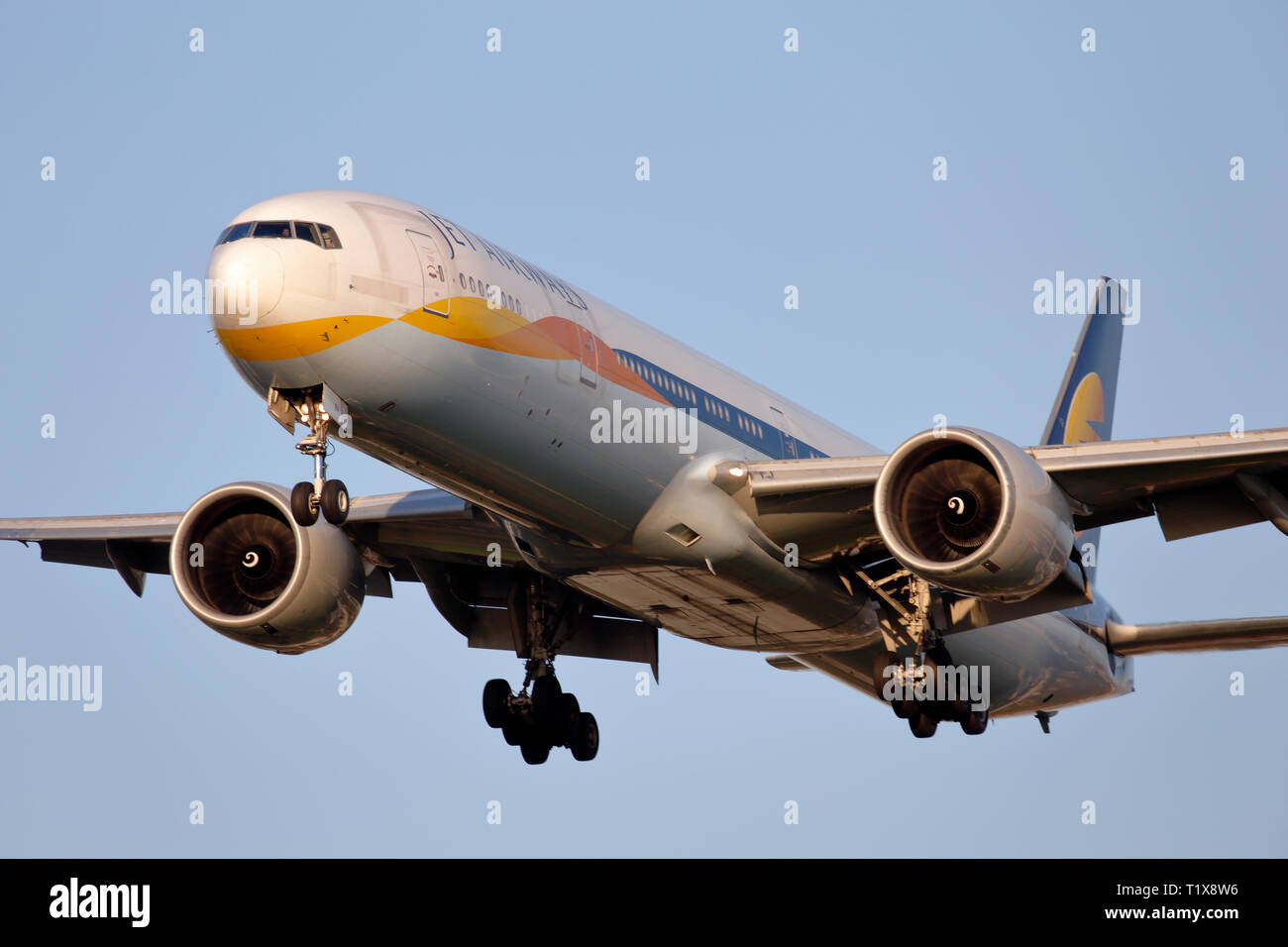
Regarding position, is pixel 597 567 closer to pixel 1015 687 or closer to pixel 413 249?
pixel 413 249

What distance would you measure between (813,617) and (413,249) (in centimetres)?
923

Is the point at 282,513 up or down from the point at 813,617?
up

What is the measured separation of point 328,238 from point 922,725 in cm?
1246

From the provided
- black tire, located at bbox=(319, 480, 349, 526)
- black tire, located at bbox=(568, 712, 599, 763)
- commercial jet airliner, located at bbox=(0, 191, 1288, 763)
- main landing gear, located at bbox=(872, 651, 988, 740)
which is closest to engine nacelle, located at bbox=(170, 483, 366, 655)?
commercial jet airliner, located at bbox=(0, 191, 1288, 763)

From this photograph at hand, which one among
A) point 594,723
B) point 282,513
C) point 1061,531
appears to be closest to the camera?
point 1061,531

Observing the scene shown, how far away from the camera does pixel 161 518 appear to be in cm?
2619

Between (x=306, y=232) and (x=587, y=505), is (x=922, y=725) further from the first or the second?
(x=306, y=232)

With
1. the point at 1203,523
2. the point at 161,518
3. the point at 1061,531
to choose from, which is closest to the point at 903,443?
the point at 1061,531

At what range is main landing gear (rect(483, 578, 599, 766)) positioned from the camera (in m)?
27.2

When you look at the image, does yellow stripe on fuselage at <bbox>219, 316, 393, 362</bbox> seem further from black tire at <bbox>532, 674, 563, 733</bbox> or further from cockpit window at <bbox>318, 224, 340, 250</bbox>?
black tire at <bbox>532, 674, 563, 733</bbox>

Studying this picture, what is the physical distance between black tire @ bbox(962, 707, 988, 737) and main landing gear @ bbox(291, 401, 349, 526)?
465 inches

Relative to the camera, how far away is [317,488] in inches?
724

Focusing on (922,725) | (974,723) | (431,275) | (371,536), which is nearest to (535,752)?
(371,536)

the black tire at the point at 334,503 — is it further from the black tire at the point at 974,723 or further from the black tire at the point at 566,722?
the black tire at the point at 974,723
